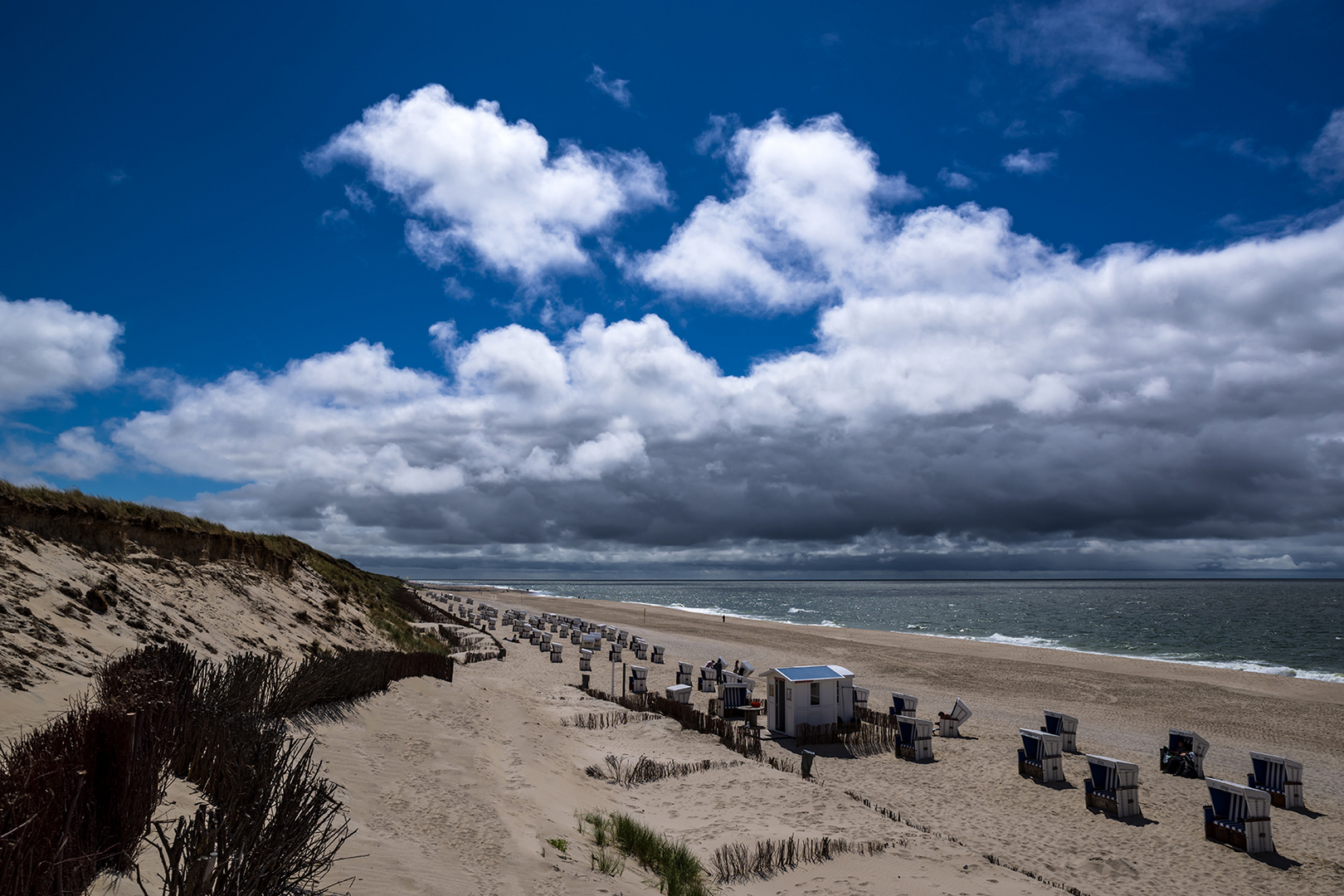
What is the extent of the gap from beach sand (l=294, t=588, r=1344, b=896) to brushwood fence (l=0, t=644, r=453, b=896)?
1.53 meters

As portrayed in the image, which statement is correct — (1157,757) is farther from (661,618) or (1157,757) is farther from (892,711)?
(661,618)

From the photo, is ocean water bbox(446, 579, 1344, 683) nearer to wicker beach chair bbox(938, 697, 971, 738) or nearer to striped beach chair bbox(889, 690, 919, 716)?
striped beach chair bbox(889, 690, 919, 716)

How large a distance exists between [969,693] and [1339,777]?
11.3 m

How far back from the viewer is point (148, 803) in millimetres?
4145

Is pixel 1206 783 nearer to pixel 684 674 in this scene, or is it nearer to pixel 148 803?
pixel 684 674

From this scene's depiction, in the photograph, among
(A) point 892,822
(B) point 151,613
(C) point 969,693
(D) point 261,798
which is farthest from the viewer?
(C) point 969,693

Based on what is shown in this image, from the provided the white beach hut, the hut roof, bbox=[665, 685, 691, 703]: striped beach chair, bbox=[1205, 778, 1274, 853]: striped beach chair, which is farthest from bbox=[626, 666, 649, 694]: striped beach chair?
bbox=[1205, 778, 1274, 853]: striped beach chair

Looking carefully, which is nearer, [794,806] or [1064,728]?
[794,806]

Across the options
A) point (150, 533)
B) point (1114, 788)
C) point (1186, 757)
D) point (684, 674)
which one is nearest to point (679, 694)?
point (684, 674)

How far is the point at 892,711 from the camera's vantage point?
19.6 metres

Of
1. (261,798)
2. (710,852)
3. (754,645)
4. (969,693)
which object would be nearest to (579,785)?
(710,852)

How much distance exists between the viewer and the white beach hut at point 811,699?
55.2 feet

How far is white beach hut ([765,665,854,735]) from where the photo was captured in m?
16.8

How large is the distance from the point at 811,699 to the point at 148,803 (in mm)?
14914
